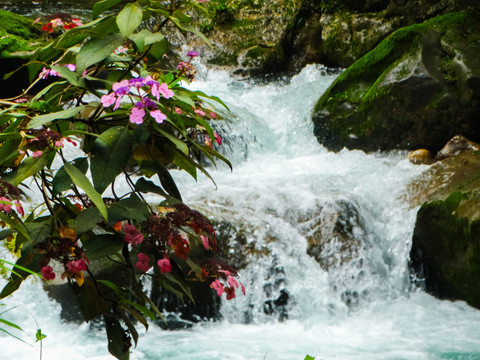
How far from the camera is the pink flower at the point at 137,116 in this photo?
1457 millimetres

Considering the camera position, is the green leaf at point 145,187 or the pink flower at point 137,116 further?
the green leaf at point 145,187

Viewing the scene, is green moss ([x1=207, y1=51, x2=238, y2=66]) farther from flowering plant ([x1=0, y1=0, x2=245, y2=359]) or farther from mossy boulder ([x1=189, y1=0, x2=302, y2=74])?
flowering plant ([x1=0, y1=0, x2=245, y2=359])

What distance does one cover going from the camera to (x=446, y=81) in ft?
23.7

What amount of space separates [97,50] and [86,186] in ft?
1.13

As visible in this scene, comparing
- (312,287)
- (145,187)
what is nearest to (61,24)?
(145,187)

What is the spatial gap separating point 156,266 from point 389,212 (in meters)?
4.60

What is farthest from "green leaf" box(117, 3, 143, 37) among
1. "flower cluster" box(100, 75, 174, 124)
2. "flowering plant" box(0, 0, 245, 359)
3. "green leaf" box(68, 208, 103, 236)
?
"green leaf" box(68, 208, 103, 236)

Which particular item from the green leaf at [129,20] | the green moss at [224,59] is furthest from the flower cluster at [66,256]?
the green moss at [224,59]

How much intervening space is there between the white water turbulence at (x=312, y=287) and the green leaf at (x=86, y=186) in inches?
112

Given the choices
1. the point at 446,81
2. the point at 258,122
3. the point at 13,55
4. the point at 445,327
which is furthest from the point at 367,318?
the point at 13,55

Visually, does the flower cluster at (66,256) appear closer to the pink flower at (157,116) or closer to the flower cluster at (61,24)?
the pink flower at (157,116)

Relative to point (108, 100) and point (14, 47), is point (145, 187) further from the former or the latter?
point (14, 47)

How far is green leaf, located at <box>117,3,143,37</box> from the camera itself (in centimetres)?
142

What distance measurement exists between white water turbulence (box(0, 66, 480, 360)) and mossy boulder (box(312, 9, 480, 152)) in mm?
426
